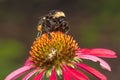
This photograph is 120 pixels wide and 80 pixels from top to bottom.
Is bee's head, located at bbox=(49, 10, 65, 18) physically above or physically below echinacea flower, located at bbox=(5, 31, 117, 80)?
above

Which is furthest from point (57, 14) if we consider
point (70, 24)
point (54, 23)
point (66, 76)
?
point (70, 24)

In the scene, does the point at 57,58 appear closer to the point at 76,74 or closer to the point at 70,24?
the point at 76,74

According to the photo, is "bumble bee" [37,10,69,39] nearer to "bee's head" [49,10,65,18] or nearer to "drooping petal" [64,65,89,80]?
"bee's head" [49,10,65,18]

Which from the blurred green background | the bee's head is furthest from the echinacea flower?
the blurred green background

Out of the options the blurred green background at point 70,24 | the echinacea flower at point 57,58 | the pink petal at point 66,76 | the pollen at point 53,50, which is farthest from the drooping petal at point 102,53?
the blurred green background at point 70,24

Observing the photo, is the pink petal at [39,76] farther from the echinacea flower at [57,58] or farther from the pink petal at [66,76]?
the pink petal at [66,76]

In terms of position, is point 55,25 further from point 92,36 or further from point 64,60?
point 92,36
